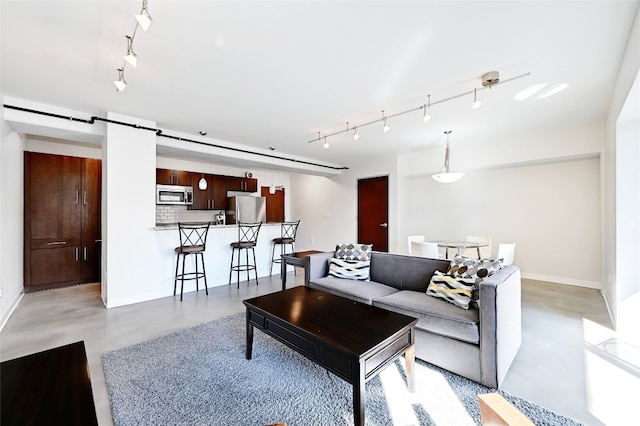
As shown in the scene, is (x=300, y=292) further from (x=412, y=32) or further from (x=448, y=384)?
(x=412, y=32)

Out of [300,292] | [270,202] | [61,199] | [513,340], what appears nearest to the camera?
[513,340]

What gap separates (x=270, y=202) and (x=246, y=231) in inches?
128

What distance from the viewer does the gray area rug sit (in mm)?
1623

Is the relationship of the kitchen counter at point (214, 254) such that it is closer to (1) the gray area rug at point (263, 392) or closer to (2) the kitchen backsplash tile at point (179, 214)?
(2) the kitchen backsplash tile at point (179, 214)

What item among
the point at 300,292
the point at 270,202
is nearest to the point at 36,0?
the point at 300,292

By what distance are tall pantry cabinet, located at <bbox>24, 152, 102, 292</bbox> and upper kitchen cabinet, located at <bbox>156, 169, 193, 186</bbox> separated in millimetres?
1082

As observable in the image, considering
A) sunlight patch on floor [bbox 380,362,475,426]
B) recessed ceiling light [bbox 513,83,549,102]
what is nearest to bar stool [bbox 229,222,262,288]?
sunlight patch on floor [bbox 380,362,475,426]

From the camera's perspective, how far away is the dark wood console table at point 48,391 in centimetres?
88

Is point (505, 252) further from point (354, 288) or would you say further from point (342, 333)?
point (342, 333)

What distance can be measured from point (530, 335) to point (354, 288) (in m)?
1.73

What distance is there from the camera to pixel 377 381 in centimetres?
196

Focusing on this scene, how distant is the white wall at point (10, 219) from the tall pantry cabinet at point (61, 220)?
162 millimetres

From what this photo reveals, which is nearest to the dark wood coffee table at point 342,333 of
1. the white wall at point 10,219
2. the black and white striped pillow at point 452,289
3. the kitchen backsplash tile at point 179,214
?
the black and white striped pillow at point 452,289

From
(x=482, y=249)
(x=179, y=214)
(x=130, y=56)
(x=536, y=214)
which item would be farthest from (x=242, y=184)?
(x=536, y=214)
